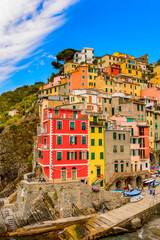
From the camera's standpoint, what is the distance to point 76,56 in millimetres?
92562

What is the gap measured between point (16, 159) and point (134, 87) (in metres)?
46.2

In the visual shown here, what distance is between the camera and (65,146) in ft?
131

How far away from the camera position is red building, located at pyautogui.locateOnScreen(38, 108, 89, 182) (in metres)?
38.8

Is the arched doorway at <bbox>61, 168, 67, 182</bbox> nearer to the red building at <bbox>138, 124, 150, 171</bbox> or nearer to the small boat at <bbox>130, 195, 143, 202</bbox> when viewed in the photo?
the small boat at <bbox>130, 195, 143, 202</bbox>

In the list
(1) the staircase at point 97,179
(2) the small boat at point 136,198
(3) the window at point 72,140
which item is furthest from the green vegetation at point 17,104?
(2) the small boat at point 136,198

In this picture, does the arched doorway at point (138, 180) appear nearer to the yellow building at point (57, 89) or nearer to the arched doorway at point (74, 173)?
the arched doorway at point (74, 173)

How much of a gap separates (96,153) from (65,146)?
6.94 metres

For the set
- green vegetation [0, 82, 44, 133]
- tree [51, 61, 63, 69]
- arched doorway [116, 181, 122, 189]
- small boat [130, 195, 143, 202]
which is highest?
tree [51, 61, 63, 69]

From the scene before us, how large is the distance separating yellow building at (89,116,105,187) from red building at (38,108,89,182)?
1038 mm

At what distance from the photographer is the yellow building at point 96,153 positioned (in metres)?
42.0

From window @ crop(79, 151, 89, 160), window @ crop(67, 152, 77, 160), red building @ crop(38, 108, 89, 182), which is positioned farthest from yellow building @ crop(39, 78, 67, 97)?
window @ crop(67, 152, 77, 160)

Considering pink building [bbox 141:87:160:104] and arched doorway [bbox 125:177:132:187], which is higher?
pink building [bbox 141:87:160:104]

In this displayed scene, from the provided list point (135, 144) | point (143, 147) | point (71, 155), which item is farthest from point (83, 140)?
point (143, 147)

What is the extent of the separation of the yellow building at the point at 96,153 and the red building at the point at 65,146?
3.41 feet
